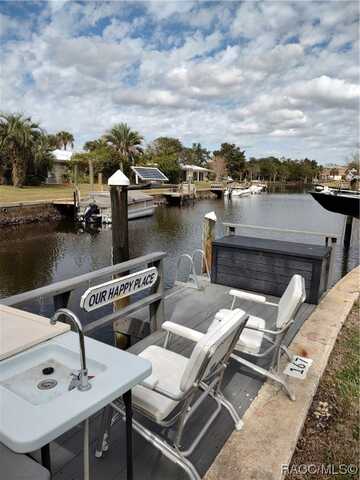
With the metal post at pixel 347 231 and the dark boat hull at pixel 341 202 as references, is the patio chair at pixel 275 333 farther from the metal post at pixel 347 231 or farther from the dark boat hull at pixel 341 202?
the metal post at pixel 347 231

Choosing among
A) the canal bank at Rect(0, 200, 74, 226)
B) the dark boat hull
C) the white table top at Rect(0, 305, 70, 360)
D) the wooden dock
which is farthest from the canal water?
the white table top at Rect(0, 305, 70, 360)

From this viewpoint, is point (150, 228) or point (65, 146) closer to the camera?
point (150, 228)

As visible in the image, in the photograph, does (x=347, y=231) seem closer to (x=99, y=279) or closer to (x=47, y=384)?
(x=99, y=279)

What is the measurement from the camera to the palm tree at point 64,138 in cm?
4703

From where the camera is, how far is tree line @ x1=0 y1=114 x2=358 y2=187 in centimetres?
2236

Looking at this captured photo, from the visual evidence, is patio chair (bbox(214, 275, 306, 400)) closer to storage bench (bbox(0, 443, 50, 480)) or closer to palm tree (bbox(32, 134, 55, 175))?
storage bench (bbox(0, 443, 50, 480))

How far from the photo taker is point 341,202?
1191 cm

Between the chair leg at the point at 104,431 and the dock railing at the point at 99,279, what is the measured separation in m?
0.59

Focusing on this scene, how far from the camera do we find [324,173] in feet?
303

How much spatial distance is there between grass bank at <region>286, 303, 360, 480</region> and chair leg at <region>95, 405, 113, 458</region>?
3.17 feet

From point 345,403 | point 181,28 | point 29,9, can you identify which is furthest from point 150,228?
point 345,403

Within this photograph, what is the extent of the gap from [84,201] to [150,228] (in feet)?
15.0

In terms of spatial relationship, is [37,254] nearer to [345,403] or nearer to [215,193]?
[345,403]

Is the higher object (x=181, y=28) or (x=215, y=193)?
(x=181, y=28)
